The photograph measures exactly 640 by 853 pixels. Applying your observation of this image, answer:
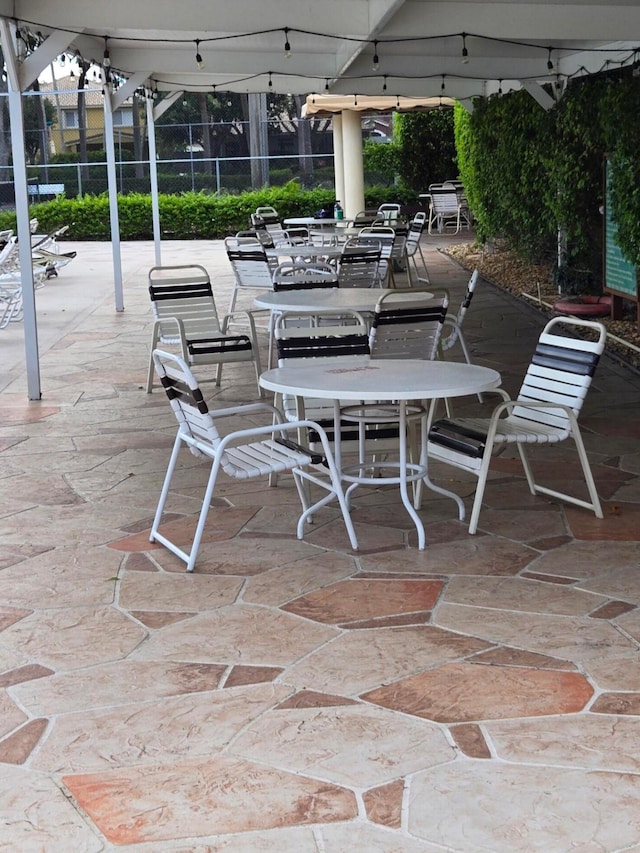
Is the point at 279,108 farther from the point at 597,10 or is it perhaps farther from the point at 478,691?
the point at 478,691

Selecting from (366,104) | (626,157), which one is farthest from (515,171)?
(366,104)

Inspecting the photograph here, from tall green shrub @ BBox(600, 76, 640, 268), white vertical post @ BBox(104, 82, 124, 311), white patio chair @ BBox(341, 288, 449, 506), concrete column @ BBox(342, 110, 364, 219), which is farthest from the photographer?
concrete column @ BBox(342, 110, 364, 219)

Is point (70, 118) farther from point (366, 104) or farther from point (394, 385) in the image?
point (394, 385)

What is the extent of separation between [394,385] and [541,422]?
86 cm

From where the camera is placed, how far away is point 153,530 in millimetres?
4625

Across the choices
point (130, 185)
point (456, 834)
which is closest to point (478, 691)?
point (456, 834)

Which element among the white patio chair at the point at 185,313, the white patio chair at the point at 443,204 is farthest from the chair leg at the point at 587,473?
the white patio chair at the point at 443,204

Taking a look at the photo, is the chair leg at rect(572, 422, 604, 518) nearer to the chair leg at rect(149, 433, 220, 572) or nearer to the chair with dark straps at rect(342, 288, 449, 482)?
the chair with dark straps at rect(342, 288, 449, 482)

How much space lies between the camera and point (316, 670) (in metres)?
3.43

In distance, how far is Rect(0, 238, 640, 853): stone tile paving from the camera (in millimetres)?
2643

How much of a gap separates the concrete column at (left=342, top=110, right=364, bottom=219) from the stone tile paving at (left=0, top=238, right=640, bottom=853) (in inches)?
555

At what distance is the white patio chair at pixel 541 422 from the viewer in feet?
15.2

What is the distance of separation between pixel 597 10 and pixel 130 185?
19927 mm

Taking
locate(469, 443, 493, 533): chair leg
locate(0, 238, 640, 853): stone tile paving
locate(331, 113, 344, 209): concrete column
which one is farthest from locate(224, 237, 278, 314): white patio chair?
locate(331, 113, 344, 209): concrete column
